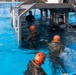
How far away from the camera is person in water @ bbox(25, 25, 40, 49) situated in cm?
1045

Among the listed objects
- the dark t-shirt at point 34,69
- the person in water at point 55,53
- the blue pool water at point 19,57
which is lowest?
the blue pool water at point 19,57

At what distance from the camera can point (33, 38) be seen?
10.6 m

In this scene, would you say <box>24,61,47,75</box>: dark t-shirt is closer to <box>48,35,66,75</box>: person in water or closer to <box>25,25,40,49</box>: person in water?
<box>48,35,66,75</box>: person in water

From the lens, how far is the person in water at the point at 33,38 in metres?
10.4

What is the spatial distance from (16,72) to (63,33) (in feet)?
23.5

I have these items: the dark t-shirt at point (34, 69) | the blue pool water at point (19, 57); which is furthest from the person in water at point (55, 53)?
the dark t-shirt at point (34, 69)

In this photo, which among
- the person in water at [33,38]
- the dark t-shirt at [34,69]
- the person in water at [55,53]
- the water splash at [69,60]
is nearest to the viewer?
the dark t-shirt at [34,69]

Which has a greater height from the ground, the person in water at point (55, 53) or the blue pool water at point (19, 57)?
the person in water at point (55, 53)

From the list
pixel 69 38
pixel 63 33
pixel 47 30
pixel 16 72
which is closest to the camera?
pixel 16 72

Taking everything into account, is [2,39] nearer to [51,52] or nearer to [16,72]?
[16,72]

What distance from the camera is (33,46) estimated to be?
11.3 metres

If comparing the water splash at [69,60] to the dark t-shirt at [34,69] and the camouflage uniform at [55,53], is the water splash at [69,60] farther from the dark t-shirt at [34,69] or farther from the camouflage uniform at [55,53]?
the dark t-shirt at [34,69]

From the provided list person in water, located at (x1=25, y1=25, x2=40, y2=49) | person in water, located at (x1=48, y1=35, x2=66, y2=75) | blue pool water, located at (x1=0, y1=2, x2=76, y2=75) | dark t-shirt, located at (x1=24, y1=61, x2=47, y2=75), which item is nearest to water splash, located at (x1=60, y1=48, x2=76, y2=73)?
blue pool water, located at (x1=0, y1=2, x2=76, y2=75)

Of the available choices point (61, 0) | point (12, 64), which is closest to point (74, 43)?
point (12, 64)
